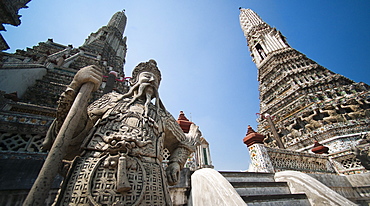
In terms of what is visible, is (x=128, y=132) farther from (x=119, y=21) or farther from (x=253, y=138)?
(x=119, y=21)

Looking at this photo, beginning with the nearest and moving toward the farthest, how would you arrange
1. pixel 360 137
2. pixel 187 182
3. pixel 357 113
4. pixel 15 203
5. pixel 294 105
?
pixel 15 203, pixel 187 182, pixel 360 137, pixel 357 113, pixel 294 105

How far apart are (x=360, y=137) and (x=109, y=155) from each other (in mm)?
12891

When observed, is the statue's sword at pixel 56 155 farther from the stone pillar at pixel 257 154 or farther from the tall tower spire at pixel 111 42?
the tall tower spire at pixel 111 42

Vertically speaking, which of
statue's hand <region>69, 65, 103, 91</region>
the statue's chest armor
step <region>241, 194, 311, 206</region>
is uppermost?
statue's hand <region>69, 65, 103, 91</region>

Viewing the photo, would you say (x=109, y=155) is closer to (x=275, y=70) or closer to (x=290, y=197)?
(x=290, y=197)

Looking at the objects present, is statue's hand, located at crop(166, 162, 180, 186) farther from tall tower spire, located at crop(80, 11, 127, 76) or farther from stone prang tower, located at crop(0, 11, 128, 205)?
tall tower spire, located at crop(80, 11, 127, 76)

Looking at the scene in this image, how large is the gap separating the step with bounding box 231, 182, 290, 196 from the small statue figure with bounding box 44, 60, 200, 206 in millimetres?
1411

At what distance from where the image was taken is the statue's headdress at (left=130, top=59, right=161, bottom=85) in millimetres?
2924

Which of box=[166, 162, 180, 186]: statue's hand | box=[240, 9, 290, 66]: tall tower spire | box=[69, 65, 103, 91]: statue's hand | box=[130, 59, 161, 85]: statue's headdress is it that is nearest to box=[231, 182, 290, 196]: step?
box=[166, 162, 180, 186]: statue's hand

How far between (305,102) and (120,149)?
Answer: 48.6 feet

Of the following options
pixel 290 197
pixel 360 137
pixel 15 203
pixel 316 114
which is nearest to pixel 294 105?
pixel 316 114

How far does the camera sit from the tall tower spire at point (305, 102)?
9570mm

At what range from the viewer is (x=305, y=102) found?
12125 mm

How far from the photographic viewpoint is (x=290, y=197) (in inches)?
112
